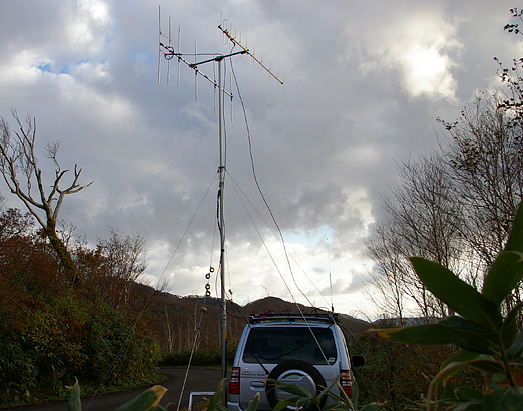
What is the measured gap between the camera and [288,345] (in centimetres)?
558

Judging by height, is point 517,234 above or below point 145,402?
above

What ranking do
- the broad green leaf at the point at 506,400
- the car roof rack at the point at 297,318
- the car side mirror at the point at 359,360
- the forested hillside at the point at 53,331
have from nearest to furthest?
the broad green leaf at the point at 506,400
the car side mirror at the point at 359,360
the car roof rack at the point at 297,318
the forested hillside at the point at 53,331

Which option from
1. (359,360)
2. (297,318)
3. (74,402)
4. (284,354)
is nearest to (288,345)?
(284,354)

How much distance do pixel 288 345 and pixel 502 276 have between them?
528 centimetres

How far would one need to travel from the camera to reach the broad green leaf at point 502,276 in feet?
1.91

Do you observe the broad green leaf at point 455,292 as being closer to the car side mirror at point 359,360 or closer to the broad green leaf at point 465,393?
the broad green leaf at point 465,393

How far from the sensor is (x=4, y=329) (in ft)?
38.1

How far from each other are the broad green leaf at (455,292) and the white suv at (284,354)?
4.31 meters

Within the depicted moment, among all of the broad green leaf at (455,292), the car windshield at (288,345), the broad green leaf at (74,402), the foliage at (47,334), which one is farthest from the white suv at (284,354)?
the foliage at (47,334)

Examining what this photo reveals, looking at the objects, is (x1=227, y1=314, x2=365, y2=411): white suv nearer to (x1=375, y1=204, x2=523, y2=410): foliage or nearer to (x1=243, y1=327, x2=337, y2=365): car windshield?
(x1=243, y1=327, x2=337, y2=365): car windshield

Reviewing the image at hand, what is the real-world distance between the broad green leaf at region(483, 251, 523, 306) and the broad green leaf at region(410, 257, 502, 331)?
2cm

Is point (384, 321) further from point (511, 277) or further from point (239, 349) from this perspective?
point (511, 277)

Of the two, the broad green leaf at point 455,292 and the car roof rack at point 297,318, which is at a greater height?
the car roof rack at point 297,318

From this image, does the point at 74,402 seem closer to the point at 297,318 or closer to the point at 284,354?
the point at 284,354
